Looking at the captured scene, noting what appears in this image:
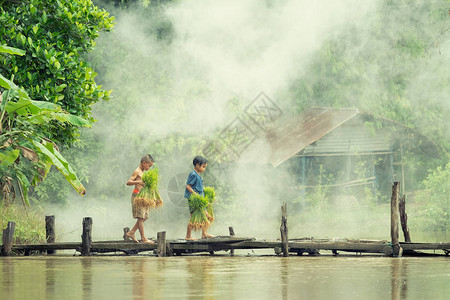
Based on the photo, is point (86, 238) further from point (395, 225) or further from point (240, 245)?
point (395, 225)

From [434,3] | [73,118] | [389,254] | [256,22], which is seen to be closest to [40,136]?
Result: [73,118]

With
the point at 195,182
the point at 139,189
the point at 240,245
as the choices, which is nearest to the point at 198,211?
the point at 195,182

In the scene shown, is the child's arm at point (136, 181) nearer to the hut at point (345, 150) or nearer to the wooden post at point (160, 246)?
the wooden post at point (160, 246)

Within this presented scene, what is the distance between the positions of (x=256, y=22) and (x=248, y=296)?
25342 mm

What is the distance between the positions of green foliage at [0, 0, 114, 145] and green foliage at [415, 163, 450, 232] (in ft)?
54.7

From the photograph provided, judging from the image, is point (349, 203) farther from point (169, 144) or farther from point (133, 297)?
point (133, 297)

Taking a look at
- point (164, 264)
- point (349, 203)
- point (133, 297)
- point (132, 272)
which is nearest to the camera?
point (133, 297)

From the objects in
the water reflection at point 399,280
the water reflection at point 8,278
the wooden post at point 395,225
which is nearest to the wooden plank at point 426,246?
the wooden post at point 395,225

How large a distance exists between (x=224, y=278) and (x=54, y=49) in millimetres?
8200

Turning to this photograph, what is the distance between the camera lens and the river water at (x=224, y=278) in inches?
416

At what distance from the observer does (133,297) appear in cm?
1017

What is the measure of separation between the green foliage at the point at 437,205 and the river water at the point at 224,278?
15326 mm

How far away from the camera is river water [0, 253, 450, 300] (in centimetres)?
1055

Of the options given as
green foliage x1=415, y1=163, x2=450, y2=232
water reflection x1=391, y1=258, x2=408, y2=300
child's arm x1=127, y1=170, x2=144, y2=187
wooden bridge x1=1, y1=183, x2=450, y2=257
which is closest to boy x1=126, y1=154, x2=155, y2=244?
child's arm x1=127, y1=170, x2=144, y2=187
